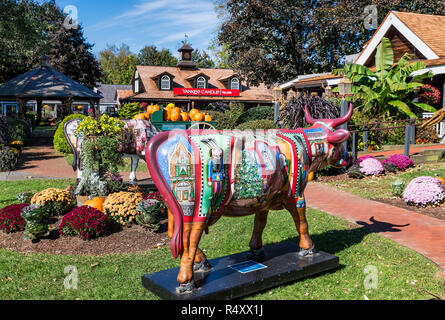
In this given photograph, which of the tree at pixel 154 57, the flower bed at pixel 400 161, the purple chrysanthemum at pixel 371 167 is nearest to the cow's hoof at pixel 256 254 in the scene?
the purple chrysanthemum at pixel 371 167

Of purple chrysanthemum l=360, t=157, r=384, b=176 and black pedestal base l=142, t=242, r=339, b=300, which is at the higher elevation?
purple chrysanthemum l=360, t=157, r=384, b=176

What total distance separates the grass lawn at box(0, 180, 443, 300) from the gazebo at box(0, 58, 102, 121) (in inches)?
810

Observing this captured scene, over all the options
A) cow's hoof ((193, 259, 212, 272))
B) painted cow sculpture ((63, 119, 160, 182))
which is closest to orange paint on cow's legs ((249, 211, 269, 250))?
cow's hoof ((193, 259, 212, 272))

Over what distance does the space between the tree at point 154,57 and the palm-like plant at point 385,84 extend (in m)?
60.3

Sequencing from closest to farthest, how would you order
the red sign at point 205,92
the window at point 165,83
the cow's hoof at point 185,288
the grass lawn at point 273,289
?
1. the cow's hoof at point 185,288
2. the grass lawn at point 273,289
3. the red sign at point 205,92
4. the window at point 165,83

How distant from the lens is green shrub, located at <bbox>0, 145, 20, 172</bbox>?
50.2 ft

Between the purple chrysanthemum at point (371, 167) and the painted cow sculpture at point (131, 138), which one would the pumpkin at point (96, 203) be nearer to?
the painted cow sculpture at point (131, 138)

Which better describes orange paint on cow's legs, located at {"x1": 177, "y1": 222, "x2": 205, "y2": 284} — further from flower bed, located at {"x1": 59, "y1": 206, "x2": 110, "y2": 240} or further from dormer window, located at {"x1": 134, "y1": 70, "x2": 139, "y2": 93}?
dormer window, located at {"x1": 134, "y1": 70, "x2": 139, "y2": 93}

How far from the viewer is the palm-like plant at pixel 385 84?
1584 centimetres

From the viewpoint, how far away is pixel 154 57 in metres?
73.6

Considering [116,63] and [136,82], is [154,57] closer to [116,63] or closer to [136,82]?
[116,63]

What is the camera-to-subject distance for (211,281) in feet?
14.5
